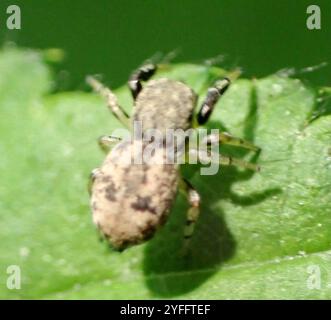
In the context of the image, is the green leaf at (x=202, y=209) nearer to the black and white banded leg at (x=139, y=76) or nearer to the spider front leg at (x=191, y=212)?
the spider front leg at (x=191, y=212)

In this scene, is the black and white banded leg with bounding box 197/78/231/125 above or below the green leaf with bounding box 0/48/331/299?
above

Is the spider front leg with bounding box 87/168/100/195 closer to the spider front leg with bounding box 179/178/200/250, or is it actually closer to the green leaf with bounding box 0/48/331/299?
the green leaf with bounding box 0/48/331/299

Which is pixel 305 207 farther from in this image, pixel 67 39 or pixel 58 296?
pixel 67 39
